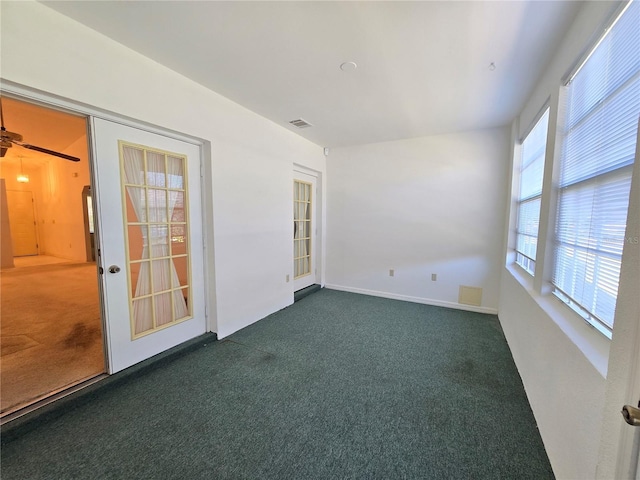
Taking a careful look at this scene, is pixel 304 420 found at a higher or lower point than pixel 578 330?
lower

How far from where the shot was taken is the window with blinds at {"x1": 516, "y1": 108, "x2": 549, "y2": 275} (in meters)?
2.24

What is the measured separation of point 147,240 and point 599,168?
316 centimetres

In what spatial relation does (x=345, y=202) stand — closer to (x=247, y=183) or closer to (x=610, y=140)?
(x=247, y=183)

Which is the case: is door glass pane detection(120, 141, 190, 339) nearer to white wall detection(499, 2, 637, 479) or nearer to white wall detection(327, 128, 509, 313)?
white wall detection(327, 128, 509, 313)

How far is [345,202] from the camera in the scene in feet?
14.9

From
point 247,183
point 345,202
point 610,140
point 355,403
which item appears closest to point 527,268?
point 610,140

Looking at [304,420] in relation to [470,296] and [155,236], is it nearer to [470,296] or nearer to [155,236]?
[155,236]

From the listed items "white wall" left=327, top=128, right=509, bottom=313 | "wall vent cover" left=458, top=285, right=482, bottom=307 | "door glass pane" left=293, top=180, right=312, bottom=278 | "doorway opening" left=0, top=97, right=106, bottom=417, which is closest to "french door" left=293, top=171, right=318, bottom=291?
A: "door glass pane" left=293, top=180, right=312, bottom=278

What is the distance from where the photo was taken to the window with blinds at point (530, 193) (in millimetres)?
2240

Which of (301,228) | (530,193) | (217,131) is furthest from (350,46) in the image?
(301,228)

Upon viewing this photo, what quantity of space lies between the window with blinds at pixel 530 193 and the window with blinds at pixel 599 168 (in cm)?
57

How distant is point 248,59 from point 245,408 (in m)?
2.67

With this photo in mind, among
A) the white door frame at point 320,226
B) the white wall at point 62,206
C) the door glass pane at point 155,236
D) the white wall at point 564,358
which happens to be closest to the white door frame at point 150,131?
the door glass pane at point 155,236

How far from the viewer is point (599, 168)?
1.26 m
